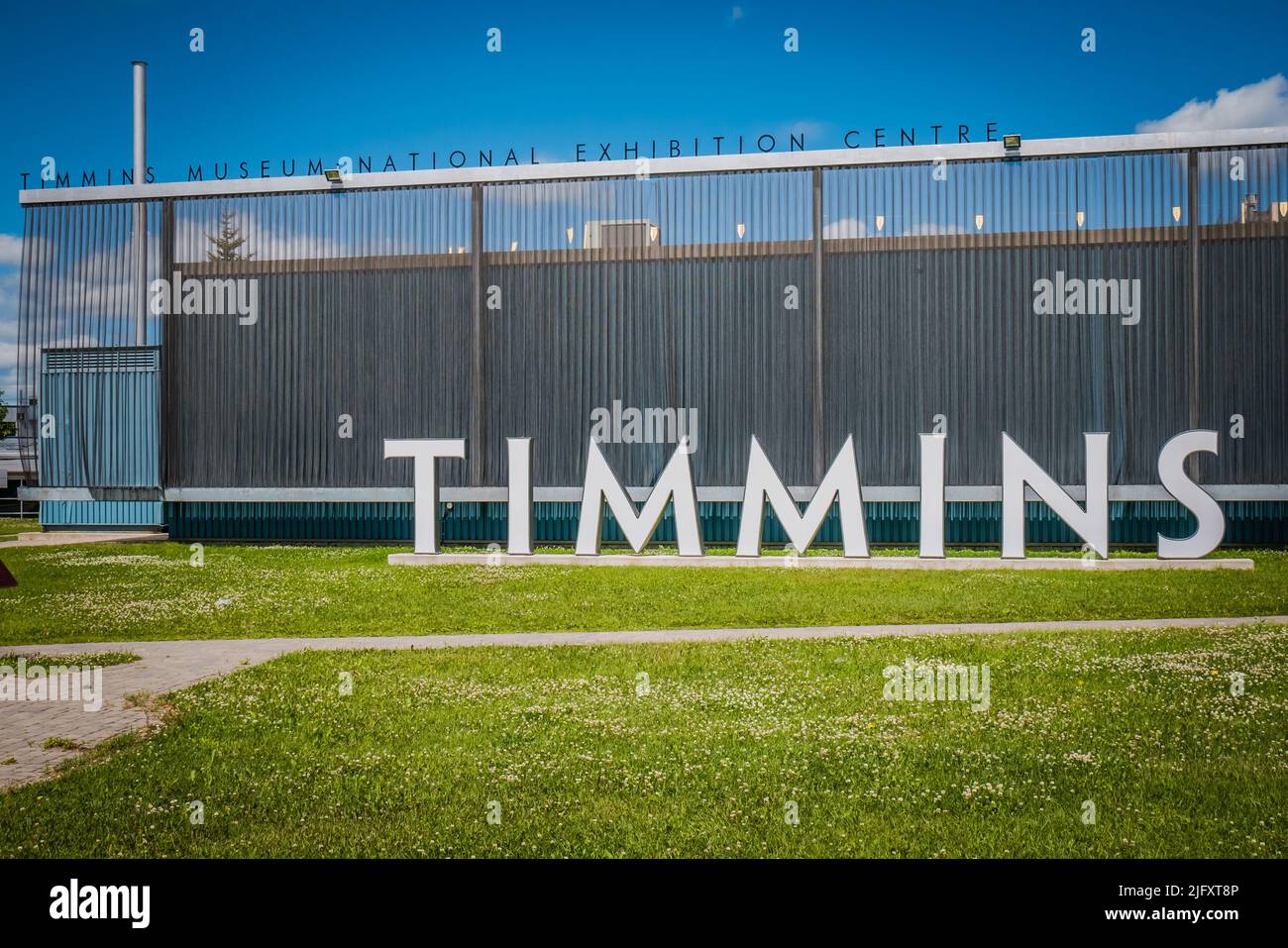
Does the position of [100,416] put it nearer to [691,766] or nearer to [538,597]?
[538,597]

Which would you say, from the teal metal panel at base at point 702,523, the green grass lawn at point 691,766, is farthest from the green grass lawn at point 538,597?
the green grass lawn at point 691,766

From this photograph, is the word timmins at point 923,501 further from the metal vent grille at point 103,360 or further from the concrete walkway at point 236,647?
the metal vent grille at point 103,360

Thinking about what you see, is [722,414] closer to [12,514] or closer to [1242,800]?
[1242,800]

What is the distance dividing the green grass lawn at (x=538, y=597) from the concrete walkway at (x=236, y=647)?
2.77ft

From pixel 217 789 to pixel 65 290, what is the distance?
31.9 meters

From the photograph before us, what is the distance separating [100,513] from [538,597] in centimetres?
2176

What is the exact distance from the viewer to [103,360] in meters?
34.9

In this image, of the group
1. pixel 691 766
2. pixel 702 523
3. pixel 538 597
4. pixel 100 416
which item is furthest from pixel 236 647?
pixel 100 416

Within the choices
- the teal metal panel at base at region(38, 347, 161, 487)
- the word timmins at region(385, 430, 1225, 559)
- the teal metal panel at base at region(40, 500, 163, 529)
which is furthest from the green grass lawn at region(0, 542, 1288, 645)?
the teal metal panel at base at region(38, 347, 161, 487)

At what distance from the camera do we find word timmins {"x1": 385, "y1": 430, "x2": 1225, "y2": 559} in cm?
2567

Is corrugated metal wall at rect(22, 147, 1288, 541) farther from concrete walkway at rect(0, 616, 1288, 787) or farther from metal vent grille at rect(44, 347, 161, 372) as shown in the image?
concrete walkway at rect(0, 616, 1288, 787)

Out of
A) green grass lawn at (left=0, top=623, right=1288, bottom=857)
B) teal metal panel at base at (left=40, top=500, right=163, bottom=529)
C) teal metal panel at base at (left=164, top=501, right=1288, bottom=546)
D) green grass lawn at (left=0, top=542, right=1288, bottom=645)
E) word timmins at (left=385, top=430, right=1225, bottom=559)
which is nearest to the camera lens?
green grass lawn at (left=0, top=623, right=1288, bottom=857)

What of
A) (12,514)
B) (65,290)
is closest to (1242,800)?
(65,290)

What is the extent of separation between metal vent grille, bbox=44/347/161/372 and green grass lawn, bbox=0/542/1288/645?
899cm
